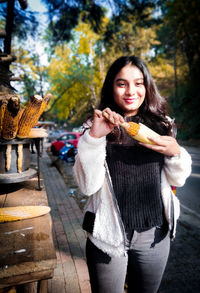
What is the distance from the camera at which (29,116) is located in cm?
178

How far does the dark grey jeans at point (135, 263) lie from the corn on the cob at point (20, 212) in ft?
1.96

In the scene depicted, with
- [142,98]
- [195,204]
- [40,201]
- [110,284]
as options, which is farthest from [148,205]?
[195,204]

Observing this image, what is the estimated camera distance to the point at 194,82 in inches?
655

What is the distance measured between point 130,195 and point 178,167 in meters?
0.32

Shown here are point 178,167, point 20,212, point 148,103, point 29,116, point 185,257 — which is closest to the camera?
point 178,167

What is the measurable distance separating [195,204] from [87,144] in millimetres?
4366

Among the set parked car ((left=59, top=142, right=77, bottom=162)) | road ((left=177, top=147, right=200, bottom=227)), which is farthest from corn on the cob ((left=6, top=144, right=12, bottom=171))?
parked car ((left=59, top=142, right=77, bottom=162))

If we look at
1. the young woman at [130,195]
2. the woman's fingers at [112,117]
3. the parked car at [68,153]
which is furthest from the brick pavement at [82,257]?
the parked car at [68,153]

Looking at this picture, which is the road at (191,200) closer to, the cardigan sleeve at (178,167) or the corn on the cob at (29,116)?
the cardigan sleeve at (178,167)

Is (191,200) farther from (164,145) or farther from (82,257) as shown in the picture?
(164,145)

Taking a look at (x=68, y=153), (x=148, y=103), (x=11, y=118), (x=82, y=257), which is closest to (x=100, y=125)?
(x=148, y=103)

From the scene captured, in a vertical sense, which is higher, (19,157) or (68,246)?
(19,157)

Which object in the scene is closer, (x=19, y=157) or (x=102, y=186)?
(x=102, y=186)

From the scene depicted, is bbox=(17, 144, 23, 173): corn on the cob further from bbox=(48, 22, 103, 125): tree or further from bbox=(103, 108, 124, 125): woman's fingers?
bbox=(48, 22, 103, 125): tree
